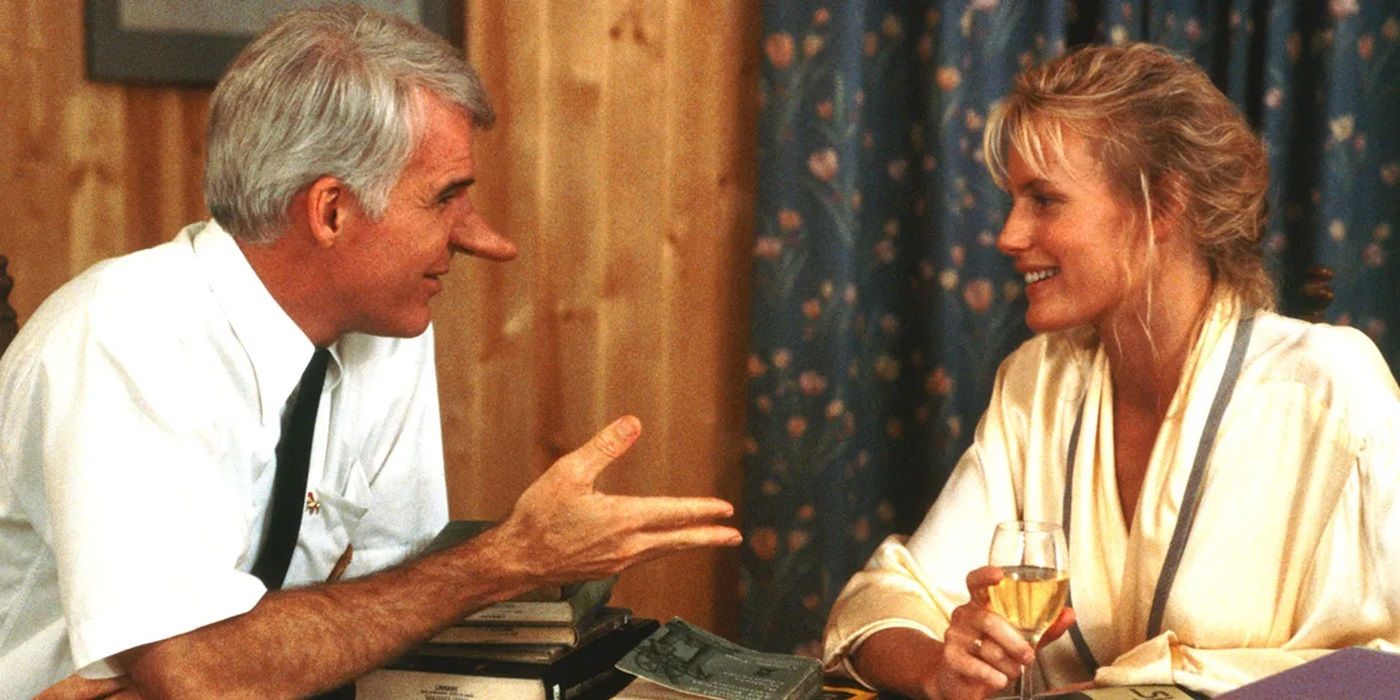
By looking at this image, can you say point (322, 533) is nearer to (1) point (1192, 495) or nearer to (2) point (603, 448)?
(2) point (603, 448)

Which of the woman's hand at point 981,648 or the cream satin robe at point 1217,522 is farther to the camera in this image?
the cream satin robe at point 1217,522

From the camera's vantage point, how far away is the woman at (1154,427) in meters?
1.60

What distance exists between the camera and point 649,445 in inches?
111

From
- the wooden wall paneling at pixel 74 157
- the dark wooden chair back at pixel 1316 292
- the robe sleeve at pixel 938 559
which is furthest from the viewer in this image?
the wooden wall paneling at pixel 74 157

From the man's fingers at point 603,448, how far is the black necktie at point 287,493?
36 centimetres

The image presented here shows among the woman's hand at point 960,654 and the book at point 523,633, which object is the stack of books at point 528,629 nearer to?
the book at point 523,633

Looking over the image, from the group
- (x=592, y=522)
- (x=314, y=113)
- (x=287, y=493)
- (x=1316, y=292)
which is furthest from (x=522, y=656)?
(x=1316, y=292)

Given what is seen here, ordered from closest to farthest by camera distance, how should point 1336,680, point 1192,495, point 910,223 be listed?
point 1336,680, point 1192,495, point 910,223

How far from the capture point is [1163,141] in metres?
→ 1.74

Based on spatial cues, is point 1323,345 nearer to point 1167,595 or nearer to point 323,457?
point 1167,595

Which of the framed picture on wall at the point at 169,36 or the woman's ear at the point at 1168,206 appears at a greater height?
the framed picture on wall at the point at 169,36

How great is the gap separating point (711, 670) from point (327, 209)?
0.67 m

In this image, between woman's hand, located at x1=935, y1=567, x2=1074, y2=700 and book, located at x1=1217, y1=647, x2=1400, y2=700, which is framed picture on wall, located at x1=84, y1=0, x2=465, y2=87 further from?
book, located at x1=1217, y1=647, x2=1400, y2=700


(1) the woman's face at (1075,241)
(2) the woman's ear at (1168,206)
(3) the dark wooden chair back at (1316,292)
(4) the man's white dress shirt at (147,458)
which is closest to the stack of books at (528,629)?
(4) the man's white dress shirt at (147,458)
